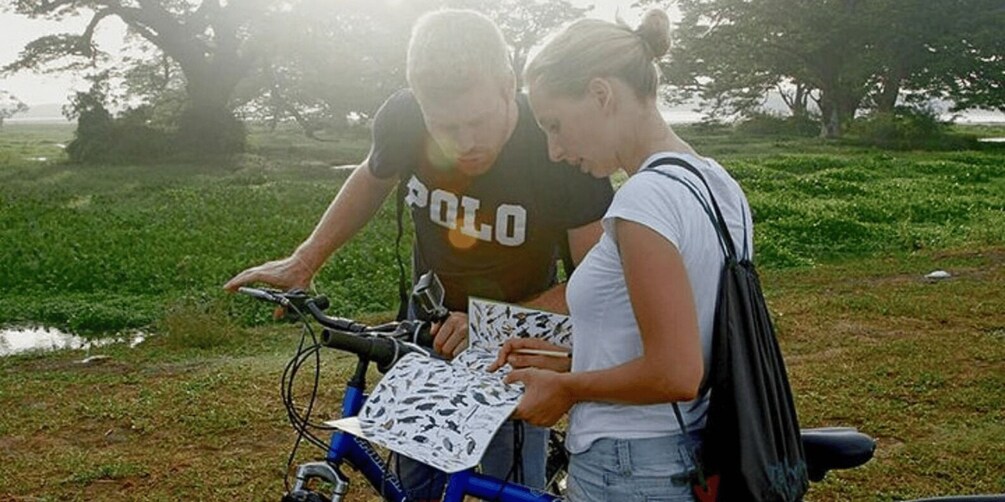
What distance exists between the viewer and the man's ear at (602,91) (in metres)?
1.93

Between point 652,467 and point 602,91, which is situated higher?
point 602,91

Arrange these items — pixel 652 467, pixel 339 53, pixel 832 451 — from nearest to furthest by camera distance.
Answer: pixel 652 467 → pixel 832 451 → pixel 339 53

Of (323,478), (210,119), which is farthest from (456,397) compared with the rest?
(210,119)

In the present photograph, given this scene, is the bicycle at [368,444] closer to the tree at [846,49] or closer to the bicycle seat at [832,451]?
the bicycle seat at [832,451]

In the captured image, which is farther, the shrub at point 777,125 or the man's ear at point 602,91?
the shrub at point 777,125

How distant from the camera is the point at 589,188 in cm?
272

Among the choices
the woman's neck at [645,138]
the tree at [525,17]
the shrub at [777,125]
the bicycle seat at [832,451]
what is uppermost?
the tree at [525,17]

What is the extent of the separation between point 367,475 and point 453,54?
41.4 inches

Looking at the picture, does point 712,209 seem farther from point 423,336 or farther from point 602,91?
point 423,336

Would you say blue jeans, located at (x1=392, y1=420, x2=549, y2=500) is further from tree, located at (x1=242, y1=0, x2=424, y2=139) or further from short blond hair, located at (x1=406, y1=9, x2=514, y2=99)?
tree, located at (x1=242, y1=0, x2=424, y2=139)

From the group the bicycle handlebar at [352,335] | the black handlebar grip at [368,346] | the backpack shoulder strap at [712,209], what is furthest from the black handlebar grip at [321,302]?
the backpack shoulder strap at [712,209]

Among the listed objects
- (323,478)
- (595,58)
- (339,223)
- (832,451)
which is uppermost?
(595,58)

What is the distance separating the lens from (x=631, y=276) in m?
1.85

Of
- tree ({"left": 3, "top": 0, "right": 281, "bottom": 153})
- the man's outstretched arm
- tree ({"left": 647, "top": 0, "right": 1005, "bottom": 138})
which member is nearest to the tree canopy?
tree ({"left": 3, "top": 0, "right": 281, "bottom": 153})
